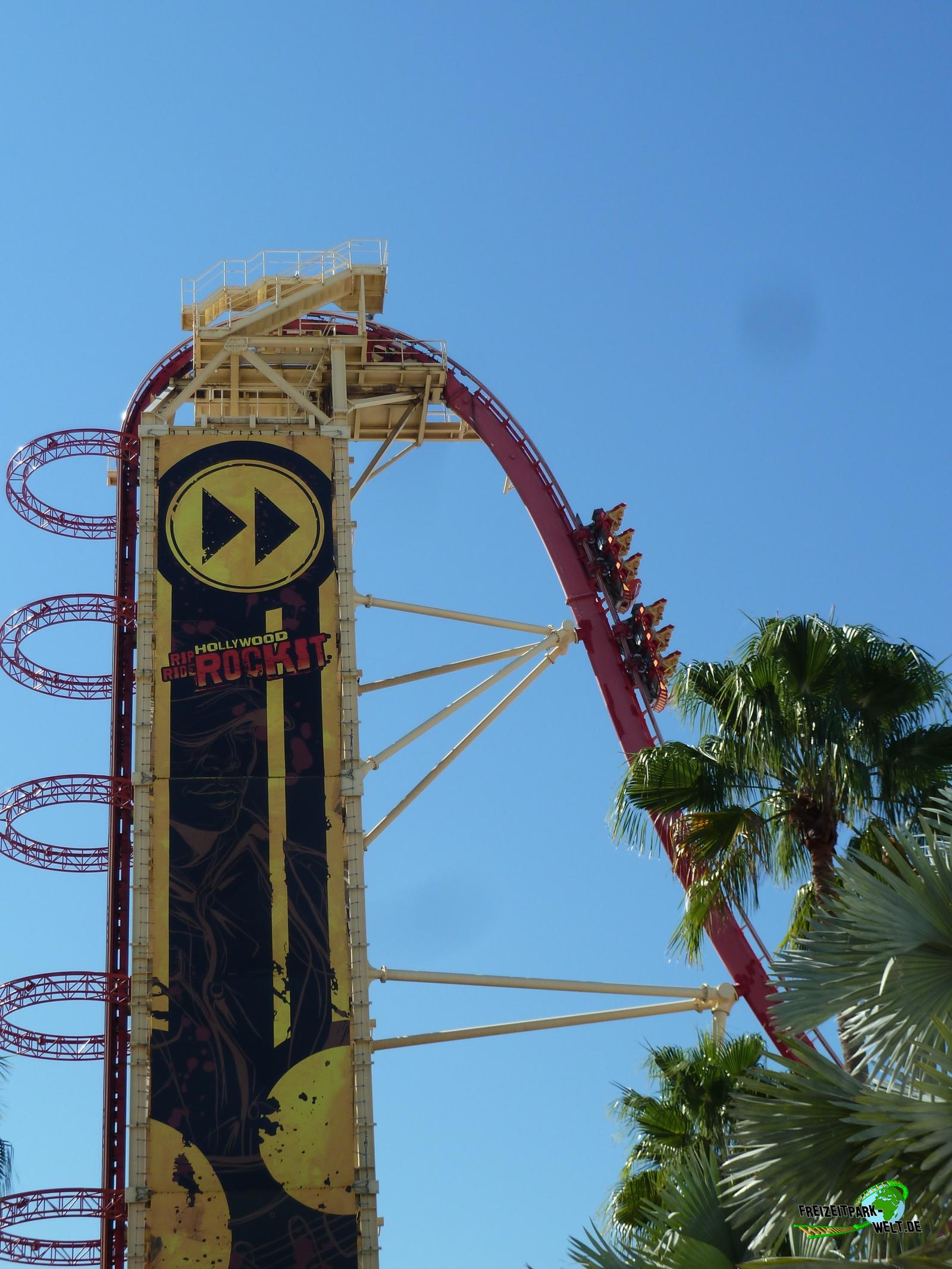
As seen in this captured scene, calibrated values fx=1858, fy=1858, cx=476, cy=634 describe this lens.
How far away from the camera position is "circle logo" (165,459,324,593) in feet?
112

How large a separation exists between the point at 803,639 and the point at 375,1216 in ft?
42.6

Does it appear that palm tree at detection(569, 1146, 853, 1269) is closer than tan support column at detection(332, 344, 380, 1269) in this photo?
Yes

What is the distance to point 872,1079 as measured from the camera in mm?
13359

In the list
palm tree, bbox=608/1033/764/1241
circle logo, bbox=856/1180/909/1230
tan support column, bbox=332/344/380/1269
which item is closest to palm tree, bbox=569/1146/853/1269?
circle logo, bbox=856/1180/909/1230

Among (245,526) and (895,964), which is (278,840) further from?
(895,964)

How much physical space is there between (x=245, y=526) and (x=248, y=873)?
6.97m

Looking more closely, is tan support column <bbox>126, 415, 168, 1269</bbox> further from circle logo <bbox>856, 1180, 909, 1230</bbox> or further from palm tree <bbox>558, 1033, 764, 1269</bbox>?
circle logo <bbox>856, 1180, 909, 1230</bbox>

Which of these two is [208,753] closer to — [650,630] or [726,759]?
[650,630]

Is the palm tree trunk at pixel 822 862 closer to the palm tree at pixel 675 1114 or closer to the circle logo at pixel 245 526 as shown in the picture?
the palm tree at pixel 675 1114

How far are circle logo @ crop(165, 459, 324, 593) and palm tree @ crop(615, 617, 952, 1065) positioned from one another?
14.1m

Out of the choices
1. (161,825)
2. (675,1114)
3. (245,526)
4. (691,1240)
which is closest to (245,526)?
(245,526)

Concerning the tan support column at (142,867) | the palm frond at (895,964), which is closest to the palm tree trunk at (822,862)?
the palm frond at (895,964)

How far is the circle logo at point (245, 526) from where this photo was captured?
3406 centimetres

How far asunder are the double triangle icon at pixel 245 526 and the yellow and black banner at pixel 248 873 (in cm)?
Answer: 4
